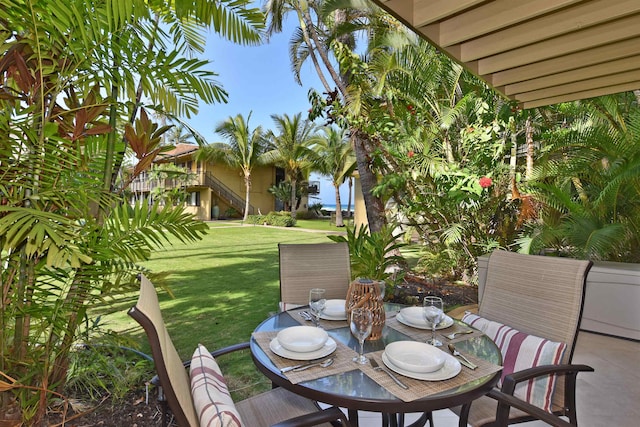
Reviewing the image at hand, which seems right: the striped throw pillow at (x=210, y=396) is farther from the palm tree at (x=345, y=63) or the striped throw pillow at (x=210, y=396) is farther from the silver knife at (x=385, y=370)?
the palm tree at (x=345, y=63)

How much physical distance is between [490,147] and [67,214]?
428 cm

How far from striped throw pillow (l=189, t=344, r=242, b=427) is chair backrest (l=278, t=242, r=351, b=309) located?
1.21 m

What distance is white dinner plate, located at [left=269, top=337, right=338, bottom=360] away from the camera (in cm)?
141

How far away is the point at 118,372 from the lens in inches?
92.4

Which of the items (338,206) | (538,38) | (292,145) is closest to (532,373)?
(538,38)

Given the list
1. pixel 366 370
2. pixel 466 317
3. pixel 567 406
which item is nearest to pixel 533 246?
pixel 466 317

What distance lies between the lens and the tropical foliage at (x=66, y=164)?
5.15ft

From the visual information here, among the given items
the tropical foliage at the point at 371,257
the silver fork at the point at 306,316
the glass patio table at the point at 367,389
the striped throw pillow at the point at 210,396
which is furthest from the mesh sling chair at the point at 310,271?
the tropical foliage at the point at 371,257

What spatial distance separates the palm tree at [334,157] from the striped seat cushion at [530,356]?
16.5 meters

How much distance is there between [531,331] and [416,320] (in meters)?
0.65

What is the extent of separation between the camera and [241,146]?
2017 cm

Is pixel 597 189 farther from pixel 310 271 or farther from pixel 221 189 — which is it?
pixel 221 189

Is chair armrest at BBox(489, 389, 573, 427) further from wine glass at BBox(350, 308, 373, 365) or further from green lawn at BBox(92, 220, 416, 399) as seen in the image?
green lawn at BBox(92, 220, 416, 399)

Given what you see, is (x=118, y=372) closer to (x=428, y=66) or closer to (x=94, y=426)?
(x=94, y=426)
